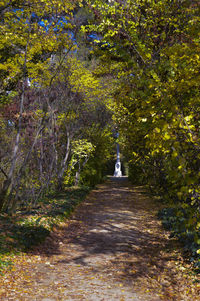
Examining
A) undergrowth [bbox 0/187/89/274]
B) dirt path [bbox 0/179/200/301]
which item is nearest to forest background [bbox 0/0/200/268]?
undergrowth [bbox 0/187/89/274]

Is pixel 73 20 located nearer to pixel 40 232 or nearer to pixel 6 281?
pixel 40 232

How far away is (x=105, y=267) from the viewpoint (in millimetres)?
4930

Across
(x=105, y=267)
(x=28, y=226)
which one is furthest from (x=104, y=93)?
(x=105, y=267)

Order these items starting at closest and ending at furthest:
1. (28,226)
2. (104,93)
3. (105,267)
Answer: (105,267) → (28,226) → (104,93)

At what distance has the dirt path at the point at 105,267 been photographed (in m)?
3.88

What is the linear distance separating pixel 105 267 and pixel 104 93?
35.9 ft

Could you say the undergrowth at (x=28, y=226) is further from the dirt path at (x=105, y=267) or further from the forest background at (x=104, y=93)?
the forest background at (x=104, y=93)

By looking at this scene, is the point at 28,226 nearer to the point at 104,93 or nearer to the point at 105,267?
the point at 105,267

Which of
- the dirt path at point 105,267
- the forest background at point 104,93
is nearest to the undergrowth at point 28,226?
the dirt path at point 105,267

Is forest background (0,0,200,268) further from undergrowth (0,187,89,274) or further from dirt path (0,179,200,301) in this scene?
dirt path (0,179,200,301)

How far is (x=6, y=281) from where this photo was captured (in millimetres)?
4098

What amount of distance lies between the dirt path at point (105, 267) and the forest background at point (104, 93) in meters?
0.64

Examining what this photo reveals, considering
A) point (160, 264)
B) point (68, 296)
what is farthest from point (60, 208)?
point (68, 296)

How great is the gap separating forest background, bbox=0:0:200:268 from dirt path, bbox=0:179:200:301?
25.0 inches
